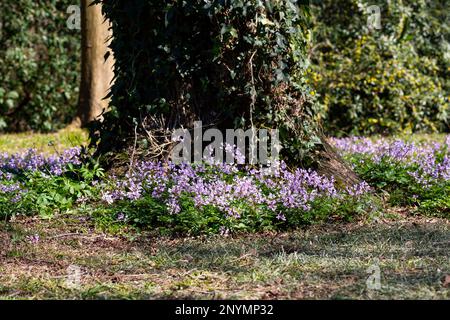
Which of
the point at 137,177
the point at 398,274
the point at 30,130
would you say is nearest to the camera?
the point at 398,274

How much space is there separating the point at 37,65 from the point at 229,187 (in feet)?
27.4

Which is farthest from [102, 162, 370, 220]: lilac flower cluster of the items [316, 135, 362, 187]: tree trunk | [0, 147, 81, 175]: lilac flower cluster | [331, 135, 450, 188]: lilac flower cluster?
[331, 135, 450, 188]: lilac flower cluster

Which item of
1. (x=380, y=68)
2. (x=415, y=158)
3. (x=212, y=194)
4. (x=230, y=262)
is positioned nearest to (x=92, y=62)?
(x=380, y=68)

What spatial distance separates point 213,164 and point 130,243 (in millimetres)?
1161

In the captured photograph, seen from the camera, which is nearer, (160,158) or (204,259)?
(204,259)

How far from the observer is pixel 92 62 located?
36.1 feet

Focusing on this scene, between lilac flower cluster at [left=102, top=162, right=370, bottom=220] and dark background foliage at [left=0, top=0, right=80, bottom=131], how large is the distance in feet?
23.0

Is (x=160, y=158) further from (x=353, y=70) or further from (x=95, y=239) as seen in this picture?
(x=353, y=70)

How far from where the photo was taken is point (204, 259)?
466cm

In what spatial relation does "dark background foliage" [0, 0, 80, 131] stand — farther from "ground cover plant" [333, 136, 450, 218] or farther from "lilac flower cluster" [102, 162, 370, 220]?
"ground cover plant" [333, 136, 450, 218]

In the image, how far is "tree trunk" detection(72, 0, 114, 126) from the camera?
10.8m

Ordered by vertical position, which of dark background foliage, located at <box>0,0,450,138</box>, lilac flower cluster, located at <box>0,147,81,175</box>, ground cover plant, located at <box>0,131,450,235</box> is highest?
dark background foliage, located at <box>0,0,450,138</box>

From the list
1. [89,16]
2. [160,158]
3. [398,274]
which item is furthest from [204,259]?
[89,16]

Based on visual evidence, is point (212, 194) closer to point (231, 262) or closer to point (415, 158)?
point (231, 262)
